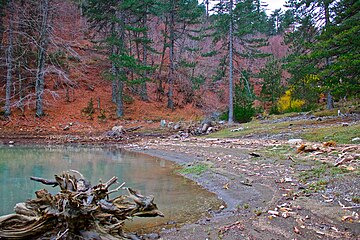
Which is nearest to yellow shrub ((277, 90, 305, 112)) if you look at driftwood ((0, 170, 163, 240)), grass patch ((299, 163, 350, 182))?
grass patch ((299, 163, 350, 182))

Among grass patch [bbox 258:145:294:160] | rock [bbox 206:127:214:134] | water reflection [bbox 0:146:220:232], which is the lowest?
water reflection [bbox 0:146:220:232]

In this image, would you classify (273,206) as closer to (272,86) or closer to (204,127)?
(204,127)

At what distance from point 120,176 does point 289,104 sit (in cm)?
2417

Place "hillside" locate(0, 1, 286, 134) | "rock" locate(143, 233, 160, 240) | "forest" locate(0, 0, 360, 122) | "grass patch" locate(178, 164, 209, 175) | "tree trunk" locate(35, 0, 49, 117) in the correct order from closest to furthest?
"rock" locate(143, 233, 160, 240) → "grass patch" locate(178, 164, 209, 175) → "forest" locate(0, 0, 360, 122) → "hillside" locate(0, 1, 286, 134) → "tree trunk" locate(35, 0, 49, 117)

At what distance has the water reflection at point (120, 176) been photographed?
653 cm

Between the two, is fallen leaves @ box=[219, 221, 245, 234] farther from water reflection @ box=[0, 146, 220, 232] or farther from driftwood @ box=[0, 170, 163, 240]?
driftwood @ box=[0, 170, 163, 240]

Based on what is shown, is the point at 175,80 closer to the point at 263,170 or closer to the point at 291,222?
the point at 263,170

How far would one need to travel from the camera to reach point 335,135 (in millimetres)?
12898

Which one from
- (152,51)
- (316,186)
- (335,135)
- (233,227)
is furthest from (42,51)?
(233,227)

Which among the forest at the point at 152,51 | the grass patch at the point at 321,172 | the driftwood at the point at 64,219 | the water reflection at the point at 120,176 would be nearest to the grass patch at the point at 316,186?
the grass patch at the point at 321,172

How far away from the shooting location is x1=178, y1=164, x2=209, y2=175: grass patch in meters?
10.1

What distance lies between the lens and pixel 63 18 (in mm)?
40312

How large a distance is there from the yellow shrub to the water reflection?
61.2ft

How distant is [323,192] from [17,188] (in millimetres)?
7088
